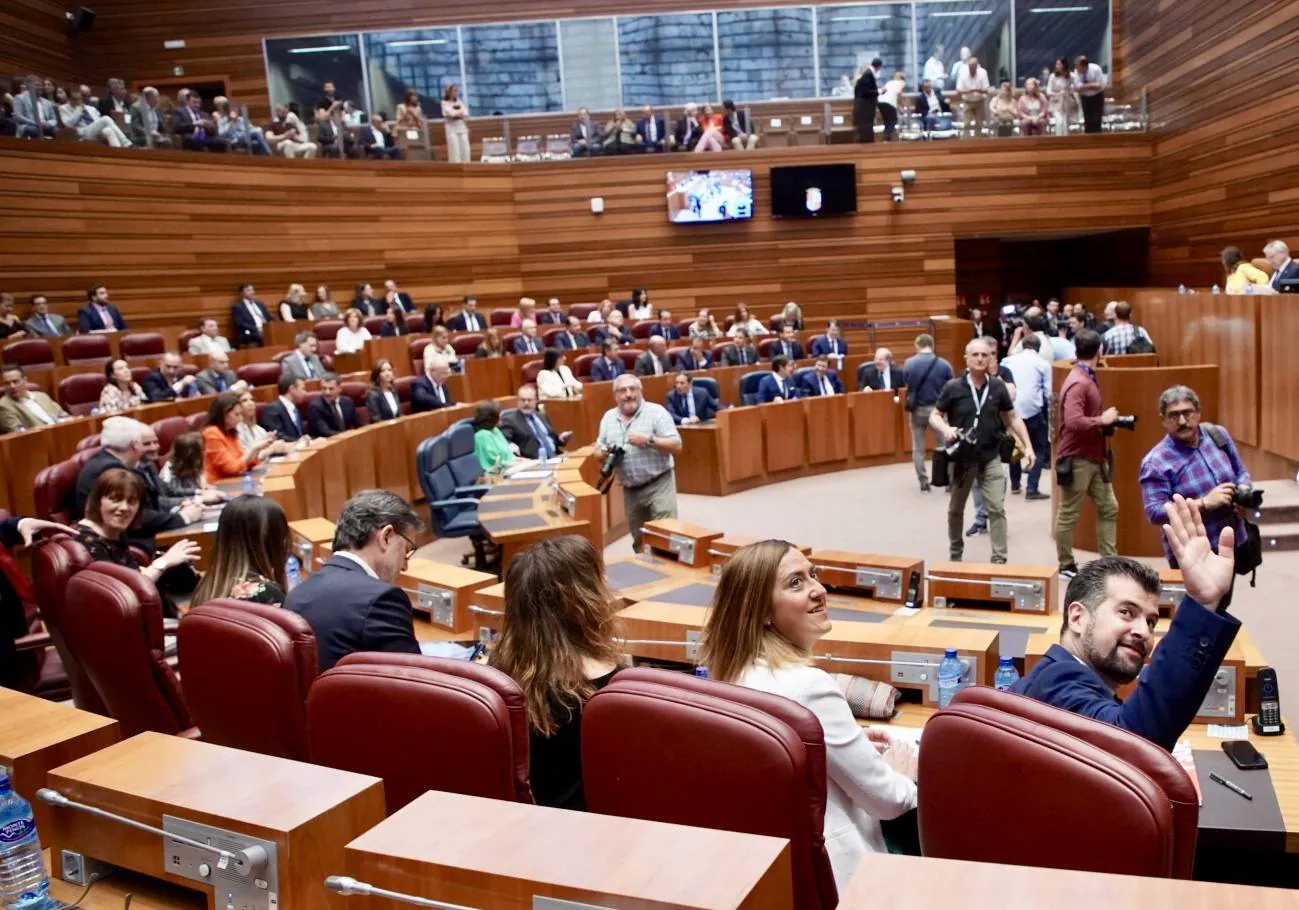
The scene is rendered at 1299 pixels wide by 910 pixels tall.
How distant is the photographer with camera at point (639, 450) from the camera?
606 centimetres

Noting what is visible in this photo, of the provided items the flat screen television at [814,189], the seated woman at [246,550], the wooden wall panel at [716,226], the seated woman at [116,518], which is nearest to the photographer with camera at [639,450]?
the seated woman at [116,518]

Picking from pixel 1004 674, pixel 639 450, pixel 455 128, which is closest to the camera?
pixel 1004 674

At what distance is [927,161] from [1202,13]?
351 centimetres

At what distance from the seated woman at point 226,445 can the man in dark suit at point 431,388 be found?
2.52 meters

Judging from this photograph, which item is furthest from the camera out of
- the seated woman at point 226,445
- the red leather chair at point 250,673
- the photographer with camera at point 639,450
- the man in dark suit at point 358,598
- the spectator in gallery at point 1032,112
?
the spectator in gallery at point 1032,112

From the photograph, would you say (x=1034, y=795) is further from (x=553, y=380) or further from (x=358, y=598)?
(x=553, y=380)

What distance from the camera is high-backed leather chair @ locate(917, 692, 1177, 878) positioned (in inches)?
55.9

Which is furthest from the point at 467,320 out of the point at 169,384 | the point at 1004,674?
the point at 1004,674

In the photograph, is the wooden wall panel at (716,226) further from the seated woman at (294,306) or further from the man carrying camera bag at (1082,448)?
the man carrying camera bag at (1082,448)

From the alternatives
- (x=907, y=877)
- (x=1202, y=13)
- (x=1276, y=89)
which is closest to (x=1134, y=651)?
(x=907, y=877)

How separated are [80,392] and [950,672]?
7.26 metres

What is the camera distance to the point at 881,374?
10.7 m

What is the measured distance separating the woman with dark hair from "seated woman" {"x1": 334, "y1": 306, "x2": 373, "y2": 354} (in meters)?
2.15

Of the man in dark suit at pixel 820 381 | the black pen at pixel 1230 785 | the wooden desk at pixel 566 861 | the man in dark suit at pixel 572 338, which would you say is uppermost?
the man in dark suit at pixel 572 338
